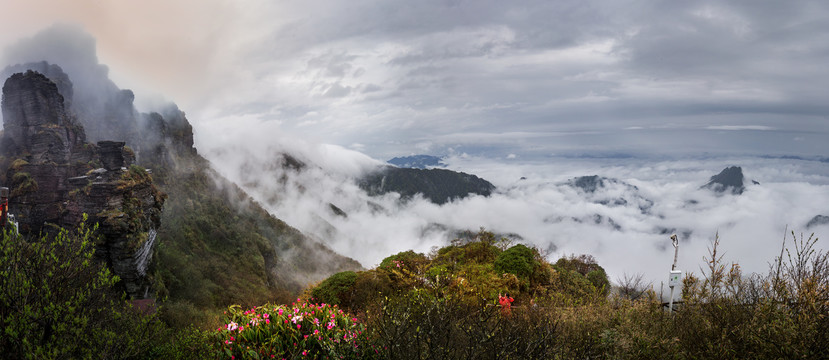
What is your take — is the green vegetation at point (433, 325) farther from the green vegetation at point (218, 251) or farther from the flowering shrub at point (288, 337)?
the green vegetation at point (218, 251)

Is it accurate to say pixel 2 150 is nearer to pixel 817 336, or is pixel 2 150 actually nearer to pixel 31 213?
pixel 31 213

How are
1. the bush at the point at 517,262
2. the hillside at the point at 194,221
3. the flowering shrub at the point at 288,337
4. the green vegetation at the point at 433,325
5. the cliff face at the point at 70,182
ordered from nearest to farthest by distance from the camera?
the green vegetation at the point at 433,325
the flowering shrub at the point at 288,337
the bush at the point at 517,262
the cliff face at the point at 70,182
the hillside at the point at 194,221

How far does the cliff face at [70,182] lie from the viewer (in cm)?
2464

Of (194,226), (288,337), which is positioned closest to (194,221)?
(194,226)

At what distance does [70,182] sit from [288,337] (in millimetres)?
32464

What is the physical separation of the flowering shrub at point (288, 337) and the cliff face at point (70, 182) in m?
17.4

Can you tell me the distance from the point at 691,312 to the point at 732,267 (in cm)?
136

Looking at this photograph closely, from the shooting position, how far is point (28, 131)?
40.5 metres

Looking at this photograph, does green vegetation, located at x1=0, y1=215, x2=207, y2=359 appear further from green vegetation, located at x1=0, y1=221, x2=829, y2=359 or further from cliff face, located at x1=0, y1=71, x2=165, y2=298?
cliff face, located at x1=0, y1=71, x2=165, y2=298

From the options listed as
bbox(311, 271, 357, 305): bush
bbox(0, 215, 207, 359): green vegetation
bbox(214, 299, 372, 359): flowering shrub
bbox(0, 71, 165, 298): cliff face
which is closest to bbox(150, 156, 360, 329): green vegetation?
bbox(0, 71, 165, 298): cliff face

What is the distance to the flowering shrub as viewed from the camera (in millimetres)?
7836

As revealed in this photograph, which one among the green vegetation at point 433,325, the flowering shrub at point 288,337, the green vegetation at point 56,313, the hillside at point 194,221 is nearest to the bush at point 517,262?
the green vegetation at point 433,325

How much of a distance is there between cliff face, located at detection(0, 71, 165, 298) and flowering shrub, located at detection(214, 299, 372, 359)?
17.4 meters

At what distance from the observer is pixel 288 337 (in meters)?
8.18
